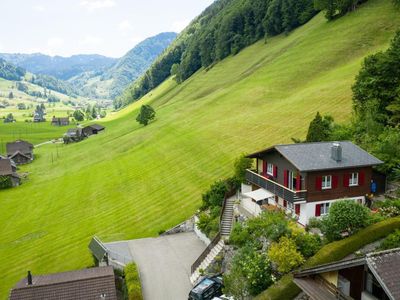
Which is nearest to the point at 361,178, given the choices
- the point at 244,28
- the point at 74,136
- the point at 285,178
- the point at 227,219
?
the point at 285,178

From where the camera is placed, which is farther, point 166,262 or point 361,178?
point 166,262

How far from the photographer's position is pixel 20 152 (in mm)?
107688

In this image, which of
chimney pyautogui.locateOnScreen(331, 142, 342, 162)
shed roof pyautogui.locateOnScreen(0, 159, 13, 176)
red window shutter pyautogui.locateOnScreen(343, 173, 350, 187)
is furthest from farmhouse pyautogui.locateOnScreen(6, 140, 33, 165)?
red window shutter pyautogui.locateOnScreen(343, 173, 350, 187)

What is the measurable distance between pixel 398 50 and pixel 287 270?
108 feet

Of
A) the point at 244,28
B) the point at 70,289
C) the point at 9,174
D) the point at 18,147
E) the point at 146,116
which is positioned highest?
the point at 244,28

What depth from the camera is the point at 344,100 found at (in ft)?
209

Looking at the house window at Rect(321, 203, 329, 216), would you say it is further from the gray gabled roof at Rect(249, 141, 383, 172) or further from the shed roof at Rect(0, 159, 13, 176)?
the shed roof at Rect(0, 159, 13, 176)

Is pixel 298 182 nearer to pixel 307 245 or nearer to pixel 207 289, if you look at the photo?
pixel 307 245

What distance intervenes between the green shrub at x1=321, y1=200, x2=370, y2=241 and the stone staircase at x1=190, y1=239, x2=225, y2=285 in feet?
36.3

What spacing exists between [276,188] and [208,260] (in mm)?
8319

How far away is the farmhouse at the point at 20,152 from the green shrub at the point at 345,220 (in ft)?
315

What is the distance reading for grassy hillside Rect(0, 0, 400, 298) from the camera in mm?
49625

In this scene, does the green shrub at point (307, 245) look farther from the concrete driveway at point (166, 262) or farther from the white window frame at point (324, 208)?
the concrete driveway at point (166, 262)

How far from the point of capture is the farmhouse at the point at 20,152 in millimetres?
Answer: 106688
